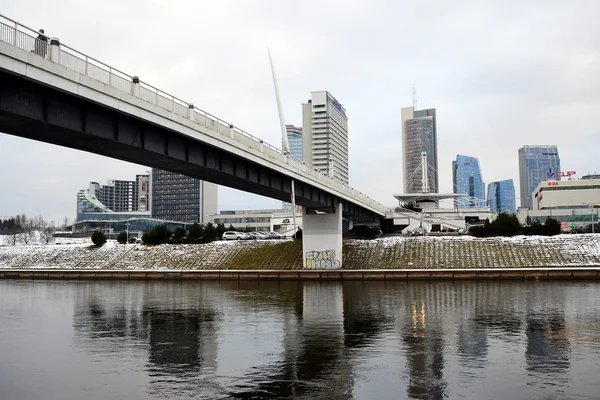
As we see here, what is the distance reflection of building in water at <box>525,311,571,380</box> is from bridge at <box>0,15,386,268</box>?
22.1 meters

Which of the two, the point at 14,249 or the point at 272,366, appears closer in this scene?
the point at 272,366

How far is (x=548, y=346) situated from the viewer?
20.8 m

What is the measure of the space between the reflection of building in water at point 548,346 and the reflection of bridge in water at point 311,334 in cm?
4

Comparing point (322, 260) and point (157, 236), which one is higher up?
point (157, 236)

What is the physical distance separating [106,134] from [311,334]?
603 inches

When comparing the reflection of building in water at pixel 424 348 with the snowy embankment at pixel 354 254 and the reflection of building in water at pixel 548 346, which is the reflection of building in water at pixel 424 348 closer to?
the reflection of building in water at pixel 548 346

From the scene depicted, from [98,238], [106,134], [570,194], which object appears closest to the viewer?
[106,134]

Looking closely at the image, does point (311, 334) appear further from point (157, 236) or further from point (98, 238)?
point (98, 238)

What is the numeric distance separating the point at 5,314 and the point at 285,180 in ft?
96.7

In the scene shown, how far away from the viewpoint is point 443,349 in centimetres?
2047

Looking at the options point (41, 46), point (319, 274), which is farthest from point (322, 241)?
point (41, 46)

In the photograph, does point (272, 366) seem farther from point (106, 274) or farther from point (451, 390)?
point (106, 274)

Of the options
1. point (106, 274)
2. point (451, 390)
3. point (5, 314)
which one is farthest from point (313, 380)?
point (106, 274)

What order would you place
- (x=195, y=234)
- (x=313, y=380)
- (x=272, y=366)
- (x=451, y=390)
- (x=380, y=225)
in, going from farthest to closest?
(x=380, y=225)
(x=195, y=234)
(x=272, y=366)
(x=313, y=380)
(x=451, y=390)
